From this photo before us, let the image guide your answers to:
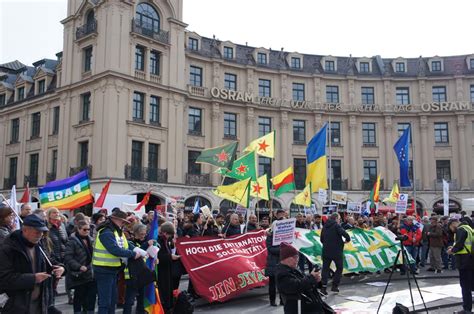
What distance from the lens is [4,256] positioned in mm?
4664

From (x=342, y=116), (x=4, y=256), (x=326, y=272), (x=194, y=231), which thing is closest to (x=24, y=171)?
(x=342, y=116)

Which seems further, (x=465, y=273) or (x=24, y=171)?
(x=24, y=171)

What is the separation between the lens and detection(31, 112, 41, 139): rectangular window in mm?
35375

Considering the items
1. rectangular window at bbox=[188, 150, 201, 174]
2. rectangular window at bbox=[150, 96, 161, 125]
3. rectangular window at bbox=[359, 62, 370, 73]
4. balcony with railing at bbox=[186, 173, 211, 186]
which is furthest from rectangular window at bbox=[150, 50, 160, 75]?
rectangular window at bbox=[359, 62, 370, 73]

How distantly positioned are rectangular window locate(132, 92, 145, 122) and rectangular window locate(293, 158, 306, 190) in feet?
44.4

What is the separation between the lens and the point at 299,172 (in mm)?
37094

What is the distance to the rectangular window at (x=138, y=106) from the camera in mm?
29575

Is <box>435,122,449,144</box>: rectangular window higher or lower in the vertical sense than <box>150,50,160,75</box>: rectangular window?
lower

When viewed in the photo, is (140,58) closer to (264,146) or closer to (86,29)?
(86,29)

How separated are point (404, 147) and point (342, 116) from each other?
1705 centimetres

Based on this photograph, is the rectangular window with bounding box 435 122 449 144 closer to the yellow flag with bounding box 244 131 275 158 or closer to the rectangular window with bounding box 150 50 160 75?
the rectangular window with bounding box 150 50 160 75

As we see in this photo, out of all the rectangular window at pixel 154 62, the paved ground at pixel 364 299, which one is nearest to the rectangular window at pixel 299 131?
the rectangular window at pixel 154 62

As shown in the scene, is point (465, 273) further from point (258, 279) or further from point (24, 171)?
point (24, 171)

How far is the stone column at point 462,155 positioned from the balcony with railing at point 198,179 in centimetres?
2101
